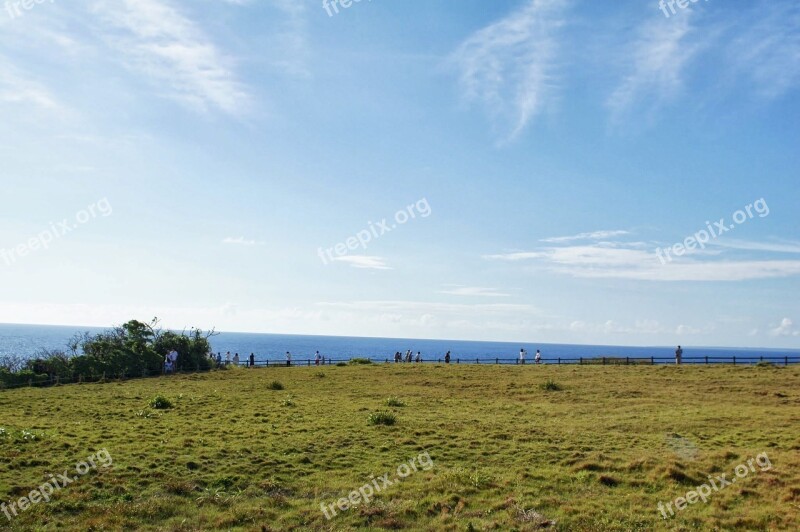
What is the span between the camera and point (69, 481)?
741 inches

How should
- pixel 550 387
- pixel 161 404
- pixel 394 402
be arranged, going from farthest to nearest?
1. pixel 550 387
2. pixel 394 402
3. pixel 161 404

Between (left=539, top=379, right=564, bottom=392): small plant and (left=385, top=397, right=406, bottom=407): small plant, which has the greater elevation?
(left=539, top=379, right=564, bottom=392): small plant

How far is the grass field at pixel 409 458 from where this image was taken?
1686 centimetres

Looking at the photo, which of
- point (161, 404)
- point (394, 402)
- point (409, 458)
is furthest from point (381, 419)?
point (161, 404)

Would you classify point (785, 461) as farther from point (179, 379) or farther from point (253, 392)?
point (179, 379)

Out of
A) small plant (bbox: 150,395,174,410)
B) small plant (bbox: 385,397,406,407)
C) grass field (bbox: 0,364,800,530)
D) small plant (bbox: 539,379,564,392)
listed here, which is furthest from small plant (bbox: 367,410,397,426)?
small plant (bbox: 539,379,564,392)

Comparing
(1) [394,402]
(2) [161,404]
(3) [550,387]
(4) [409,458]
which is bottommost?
(4) [409,458]

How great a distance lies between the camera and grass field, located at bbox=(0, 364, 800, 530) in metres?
16.9

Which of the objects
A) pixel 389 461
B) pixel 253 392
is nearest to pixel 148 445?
pixel 389 461

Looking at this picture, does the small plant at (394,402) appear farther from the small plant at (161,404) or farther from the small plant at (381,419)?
the small plant at (161,404)

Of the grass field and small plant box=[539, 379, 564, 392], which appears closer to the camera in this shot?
the grass field

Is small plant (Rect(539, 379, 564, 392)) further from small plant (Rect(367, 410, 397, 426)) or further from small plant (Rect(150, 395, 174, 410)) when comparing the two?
small plant (Rect(150, 395, 174, 410))

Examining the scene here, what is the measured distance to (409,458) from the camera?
74.4 feet

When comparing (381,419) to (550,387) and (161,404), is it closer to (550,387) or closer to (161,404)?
(161,404)
